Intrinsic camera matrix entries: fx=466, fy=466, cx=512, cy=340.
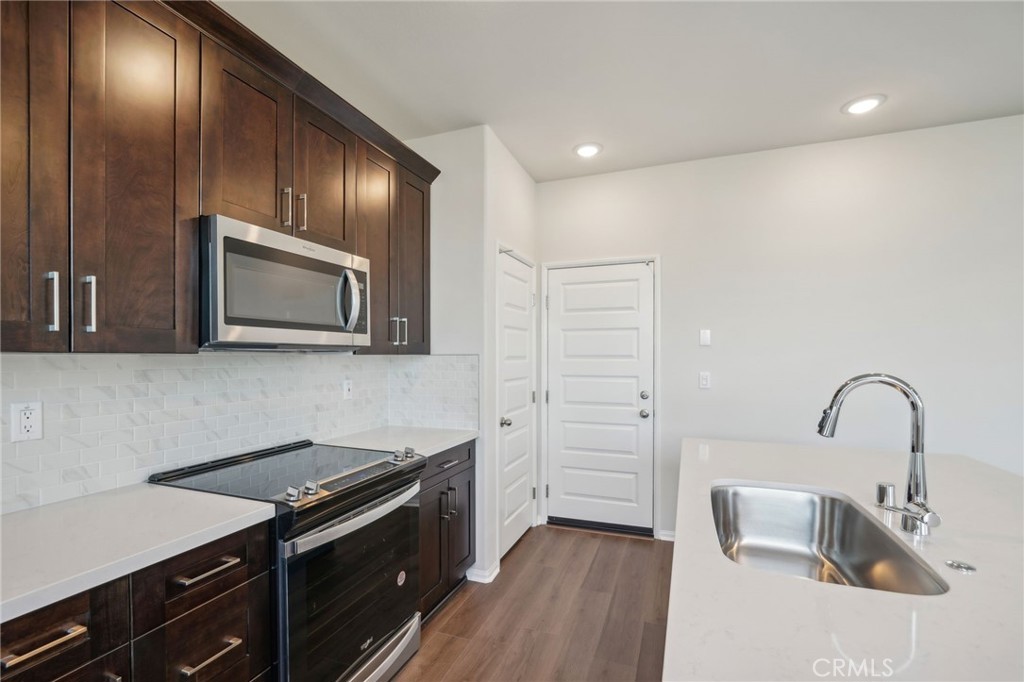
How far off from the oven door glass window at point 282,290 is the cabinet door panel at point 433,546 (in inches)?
37.1

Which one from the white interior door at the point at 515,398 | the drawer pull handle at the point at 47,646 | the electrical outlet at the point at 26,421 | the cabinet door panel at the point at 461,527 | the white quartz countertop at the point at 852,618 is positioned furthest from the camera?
the white interior door at the point at 515,398

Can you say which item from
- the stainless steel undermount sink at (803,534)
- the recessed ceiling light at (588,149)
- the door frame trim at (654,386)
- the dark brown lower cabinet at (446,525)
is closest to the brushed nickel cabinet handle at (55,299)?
the dark brown lower cabinet at (446,525)

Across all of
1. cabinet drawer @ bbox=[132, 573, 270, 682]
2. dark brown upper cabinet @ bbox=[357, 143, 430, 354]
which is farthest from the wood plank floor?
dark brown upper cabinet @ bbox=[357, 143, 430, 354]

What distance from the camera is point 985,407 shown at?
2744 mm

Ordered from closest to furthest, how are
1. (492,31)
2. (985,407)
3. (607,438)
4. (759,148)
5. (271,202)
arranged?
(271,202), (492,31), (985,407), (759,148), (607,438)

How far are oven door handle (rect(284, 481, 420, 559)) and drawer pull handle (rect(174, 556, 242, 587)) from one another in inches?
5.9

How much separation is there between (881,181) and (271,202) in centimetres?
347

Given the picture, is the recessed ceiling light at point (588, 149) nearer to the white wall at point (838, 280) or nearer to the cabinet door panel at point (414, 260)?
the white wall at point (838, 280)

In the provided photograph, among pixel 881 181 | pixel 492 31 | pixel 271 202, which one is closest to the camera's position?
pixel 271 202

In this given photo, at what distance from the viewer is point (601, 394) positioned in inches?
139

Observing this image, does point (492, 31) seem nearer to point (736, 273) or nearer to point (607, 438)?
point (736, 273)

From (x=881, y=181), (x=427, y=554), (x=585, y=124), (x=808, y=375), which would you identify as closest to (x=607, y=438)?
(x=808, y=375)

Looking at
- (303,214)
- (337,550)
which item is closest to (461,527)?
(337,550)

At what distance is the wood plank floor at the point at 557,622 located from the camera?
1.99 meters
